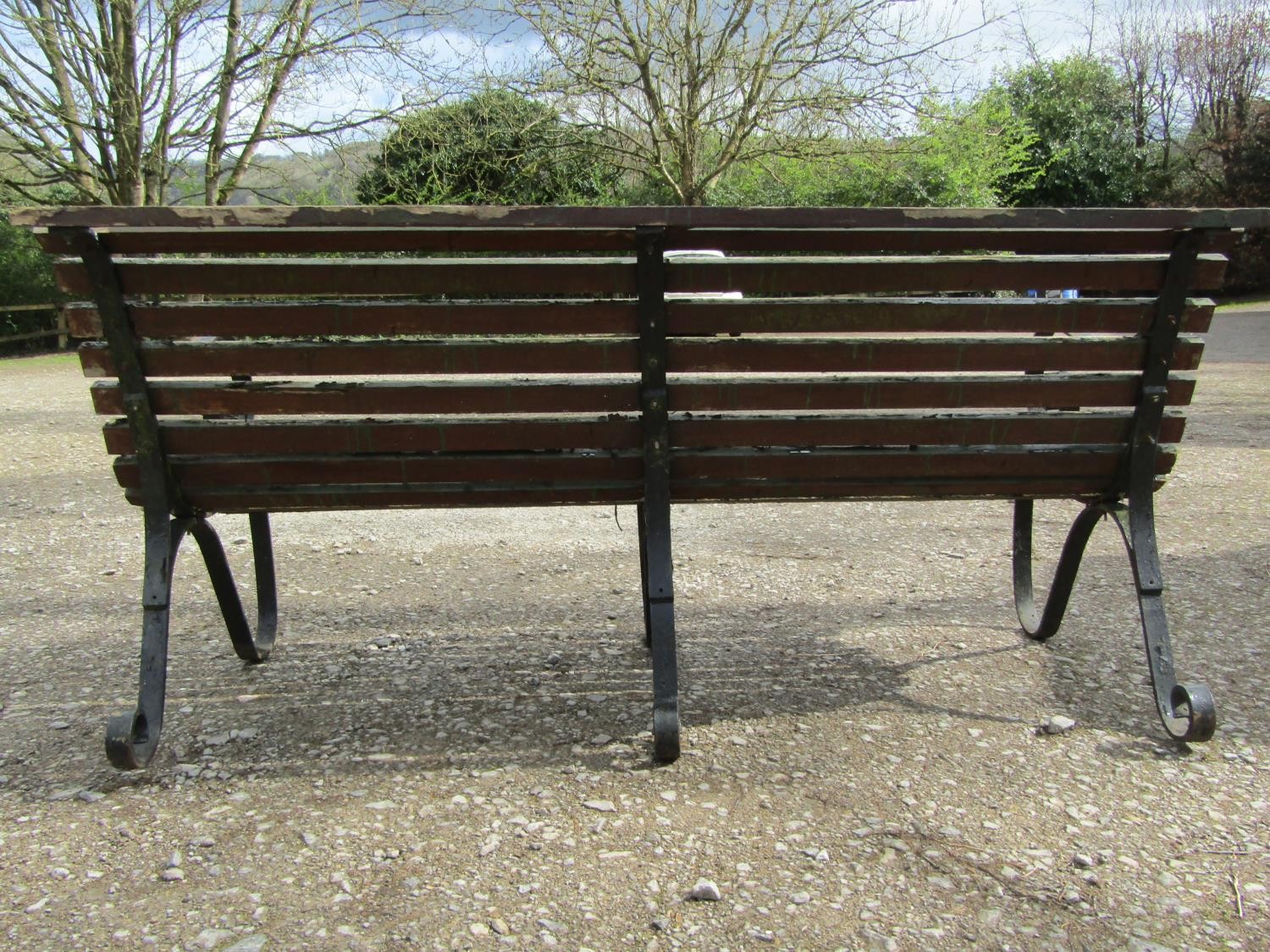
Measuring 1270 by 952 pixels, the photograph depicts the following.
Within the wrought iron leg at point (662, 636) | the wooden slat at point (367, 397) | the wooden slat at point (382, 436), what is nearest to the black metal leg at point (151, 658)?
the wooden slat at point (382, 436)

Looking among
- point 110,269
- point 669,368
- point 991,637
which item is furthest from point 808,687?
point 110,269

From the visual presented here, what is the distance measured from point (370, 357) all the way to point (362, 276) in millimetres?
216

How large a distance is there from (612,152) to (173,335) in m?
14.7

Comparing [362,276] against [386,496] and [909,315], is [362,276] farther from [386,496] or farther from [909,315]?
[909,315]

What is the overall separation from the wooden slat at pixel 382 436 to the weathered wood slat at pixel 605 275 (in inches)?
14.4

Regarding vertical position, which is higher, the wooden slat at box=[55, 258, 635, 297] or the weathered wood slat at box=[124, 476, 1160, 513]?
the wooden slat at box=[55, 258, 635, 297]

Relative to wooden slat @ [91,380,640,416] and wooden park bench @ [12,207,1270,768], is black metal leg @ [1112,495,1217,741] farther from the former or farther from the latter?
wooden slat @ [91,380,640,416]

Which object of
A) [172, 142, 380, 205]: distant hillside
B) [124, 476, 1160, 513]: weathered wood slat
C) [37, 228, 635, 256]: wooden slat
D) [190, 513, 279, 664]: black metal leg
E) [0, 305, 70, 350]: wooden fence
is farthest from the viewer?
[0, 305, 70, 350]: wooden fence

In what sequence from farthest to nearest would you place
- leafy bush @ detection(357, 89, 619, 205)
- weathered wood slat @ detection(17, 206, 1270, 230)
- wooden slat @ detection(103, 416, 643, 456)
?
leafy bush @ detection(357, 89, 619, 205)
wooden slat @ detection(103, 416, 643, 456)
weathered wood slat @ detection(17, 206, 1270, 230)

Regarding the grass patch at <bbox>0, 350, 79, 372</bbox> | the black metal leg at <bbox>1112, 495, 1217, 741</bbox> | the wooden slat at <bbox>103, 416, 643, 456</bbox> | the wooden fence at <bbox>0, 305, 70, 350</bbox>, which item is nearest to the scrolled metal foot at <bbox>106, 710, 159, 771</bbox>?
the wooden slat at <bbox>103, 416, 643, 456</bbox>

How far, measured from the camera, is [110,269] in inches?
97.6

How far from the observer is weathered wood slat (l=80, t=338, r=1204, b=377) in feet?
8.39

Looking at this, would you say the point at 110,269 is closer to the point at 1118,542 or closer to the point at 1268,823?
the point at 1268,823

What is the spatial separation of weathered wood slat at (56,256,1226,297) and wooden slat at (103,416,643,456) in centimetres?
37
